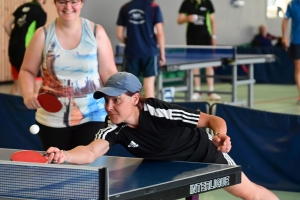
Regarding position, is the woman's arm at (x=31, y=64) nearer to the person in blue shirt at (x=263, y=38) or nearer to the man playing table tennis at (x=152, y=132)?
the man playing table tennis at (x=152, y=132)

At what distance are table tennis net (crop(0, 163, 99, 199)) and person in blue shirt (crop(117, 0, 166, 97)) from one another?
541 centimetres

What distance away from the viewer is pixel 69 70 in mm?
3666

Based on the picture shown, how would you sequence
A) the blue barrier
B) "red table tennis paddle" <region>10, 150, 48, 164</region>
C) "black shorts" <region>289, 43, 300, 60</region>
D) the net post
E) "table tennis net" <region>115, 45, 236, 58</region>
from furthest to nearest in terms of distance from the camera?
"table tennis net" <region>115, 45, 236, 58</region>
"black shorts" <region>289, 43, 300, 60</region>
the blue barrier
"red table tennis paddle" <region>10, 150, 48, 164</region>
the net post

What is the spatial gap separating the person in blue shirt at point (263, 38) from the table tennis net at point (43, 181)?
12796 millimetres

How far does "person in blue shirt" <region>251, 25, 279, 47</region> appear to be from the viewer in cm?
1497

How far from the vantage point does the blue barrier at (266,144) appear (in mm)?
5254

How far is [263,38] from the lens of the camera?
15.0 metres

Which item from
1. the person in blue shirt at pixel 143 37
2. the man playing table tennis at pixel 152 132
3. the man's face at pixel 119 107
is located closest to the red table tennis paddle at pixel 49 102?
the man playing table tennis at pixel 152 132

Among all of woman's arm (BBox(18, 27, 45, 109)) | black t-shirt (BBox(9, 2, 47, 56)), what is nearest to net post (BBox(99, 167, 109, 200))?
woman's arm (BBox(18, 27, 45, 109))

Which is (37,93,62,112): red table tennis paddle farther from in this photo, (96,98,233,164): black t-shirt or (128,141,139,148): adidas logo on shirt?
(128,141,139,148): adidas logo on shirt

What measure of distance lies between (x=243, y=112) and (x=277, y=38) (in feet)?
32.9

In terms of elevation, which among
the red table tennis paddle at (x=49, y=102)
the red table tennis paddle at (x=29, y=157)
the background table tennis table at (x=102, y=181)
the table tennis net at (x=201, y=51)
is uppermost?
the red table tennis paddle at (x=49, y=102)

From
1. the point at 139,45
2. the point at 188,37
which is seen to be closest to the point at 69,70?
the point at 139,45

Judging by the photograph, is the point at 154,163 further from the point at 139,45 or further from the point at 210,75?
the point at 210,75
